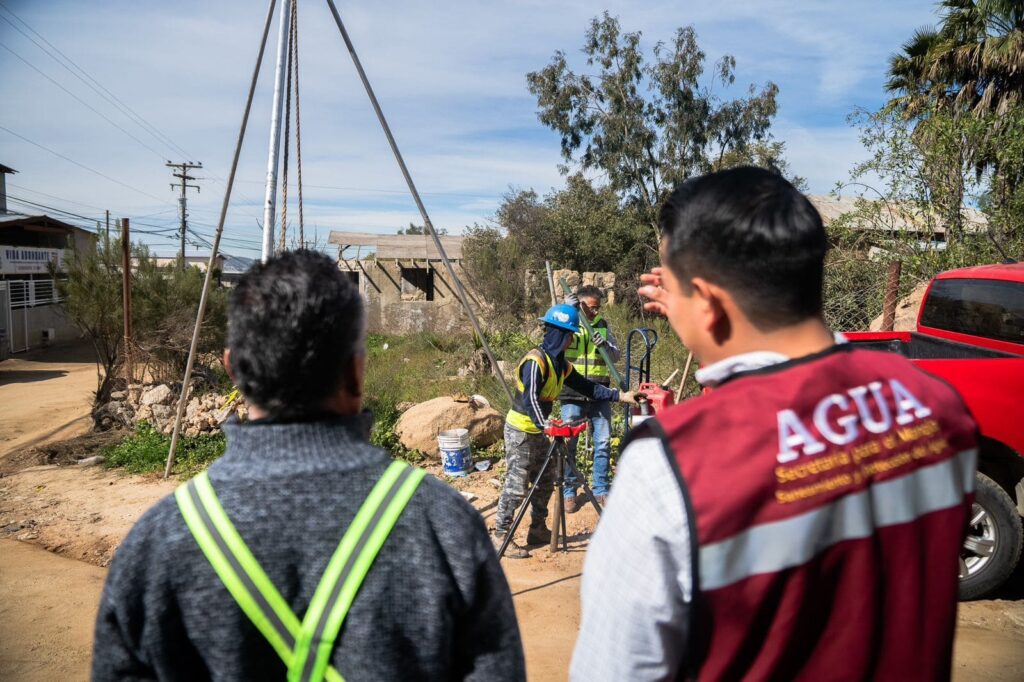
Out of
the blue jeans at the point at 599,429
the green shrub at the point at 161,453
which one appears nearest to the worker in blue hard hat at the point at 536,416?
the blue jeans at the point at 599,429

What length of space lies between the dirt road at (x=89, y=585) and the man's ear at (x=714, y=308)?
10.0 feet

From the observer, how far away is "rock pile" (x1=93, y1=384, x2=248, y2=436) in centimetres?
895

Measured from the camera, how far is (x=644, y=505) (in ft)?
3.37

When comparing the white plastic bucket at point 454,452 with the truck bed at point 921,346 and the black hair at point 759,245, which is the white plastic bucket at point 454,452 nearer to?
the truck bed at point 921,346

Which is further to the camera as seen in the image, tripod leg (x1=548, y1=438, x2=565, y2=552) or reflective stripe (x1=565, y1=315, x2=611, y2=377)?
reflective stripe (x1=565, y1=315, x2=611, y2=377)

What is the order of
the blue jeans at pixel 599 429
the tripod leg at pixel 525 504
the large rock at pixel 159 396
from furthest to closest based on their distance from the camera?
the large rock at pixel 159 396 → the blue jeans at pixel 599 429 → the tripod leg at pixel 525 504

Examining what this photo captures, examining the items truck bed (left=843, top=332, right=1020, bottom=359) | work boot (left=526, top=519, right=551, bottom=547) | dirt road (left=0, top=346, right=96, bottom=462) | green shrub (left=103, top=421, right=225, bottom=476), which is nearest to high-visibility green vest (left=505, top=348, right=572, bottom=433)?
work boot (left=526, top=519, right=551, bottom=547)

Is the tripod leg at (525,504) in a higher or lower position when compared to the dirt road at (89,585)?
higher

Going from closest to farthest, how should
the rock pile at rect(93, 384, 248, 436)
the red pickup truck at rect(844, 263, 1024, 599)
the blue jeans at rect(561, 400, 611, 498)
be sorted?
the red pickup truck at rect(844, 263, 1024, 599) → the blue jeans at rect(561, 400, 611, 498) → the rock pile at rect(93, 384, 248, 436)

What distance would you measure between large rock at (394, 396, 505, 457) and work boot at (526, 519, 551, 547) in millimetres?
2554

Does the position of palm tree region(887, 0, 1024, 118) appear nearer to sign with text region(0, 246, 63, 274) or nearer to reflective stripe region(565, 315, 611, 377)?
reflective stripe region(565, 315, 611, 377)

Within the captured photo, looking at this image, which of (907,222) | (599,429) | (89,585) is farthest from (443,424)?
(907,222)

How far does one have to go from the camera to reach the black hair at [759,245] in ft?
3.85

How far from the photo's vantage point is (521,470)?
17.6ft
